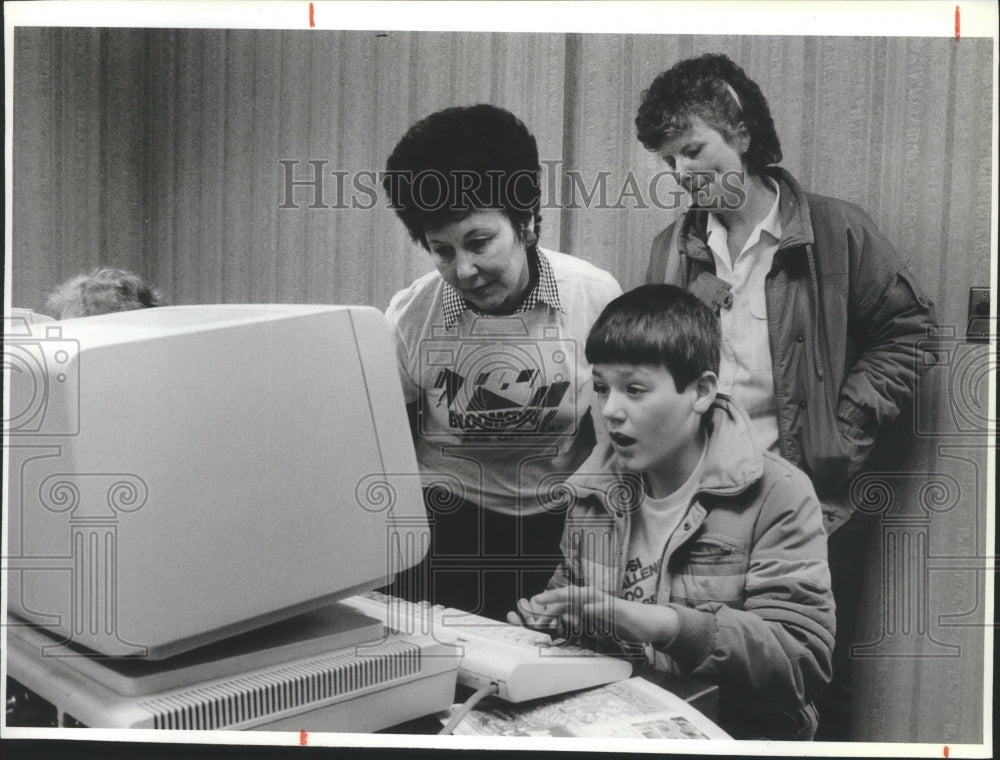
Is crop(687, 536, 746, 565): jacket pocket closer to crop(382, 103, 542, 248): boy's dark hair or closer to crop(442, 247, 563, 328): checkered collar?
crop(442, 247, 563, 328): checkered collar

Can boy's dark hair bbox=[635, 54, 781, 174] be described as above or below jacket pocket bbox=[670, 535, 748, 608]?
above

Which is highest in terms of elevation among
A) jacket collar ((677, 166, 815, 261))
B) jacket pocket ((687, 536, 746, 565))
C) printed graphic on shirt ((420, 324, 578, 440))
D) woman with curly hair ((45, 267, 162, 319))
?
jacket collar ((677, 166, 815, 261))

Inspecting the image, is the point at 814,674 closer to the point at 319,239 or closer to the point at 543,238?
the point at 543,238

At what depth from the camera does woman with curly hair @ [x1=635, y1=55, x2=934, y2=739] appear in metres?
1.71

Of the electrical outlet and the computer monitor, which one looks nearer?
the computer monitor

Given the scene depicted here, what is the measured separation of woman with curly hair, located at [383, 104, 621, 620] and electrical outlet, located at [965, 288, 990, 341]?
2.06 feet

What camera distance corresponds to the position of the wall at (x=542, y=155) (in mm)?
1734

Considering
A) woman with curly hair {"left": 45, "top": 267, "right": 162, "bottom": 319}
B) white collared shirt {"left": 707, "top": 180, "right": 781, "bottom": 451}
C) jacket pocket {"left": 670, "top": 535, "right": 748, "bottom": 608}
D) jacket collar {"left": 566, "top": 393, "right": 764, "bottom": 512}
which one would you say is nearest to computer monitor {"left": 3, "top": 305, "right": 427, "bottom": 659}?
woman with curly hair {"left": 45, "top": 267, "right": 162, "bottom": 319}

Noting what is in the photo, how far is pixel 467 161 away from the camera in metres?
1.73

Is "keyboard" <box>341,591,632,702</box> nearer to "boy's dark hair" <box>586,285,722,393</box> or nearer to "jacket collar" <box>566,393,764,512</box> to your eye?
"jacket collar" <box>566,393,764,512</box>

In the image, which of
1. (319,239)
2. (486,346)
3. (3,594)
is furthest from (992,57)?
(3,594)

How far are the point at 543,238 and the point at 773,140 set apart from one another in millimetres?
428

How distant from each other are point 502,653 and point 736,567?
16.5 inches

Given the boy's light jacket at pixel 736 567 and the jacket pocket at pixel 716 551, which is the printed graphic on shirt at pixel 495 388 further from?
the jacket pocket at pixel 716 551
